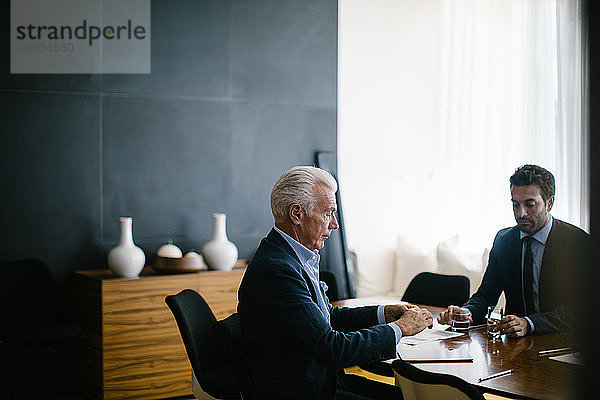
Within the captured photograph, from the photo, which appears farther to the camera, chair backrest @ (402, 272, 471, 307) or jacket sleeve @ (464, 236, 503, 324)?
chair backrest @ (402, 272, 471, 307)

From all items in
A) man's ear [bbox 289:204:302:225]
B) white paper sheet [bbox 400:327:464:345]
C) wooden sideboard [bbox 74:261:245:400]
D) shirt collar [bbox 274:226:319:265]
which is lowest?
wooden sideboard [bbox 74:261:245:400]

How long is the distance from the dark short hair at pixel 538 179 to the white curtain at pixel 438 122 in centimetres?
222

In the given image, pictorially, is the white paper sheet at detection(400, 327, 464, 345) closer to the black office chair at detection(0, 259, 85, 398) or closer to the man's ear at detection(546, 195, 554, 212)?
the man's ear at detection(546, 195, 554, 212)

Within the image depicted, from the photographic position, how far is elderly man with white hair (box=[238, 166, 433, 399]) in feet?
7.44

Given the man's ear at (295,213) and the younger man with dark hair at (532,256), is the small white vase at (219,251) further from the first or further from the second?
the man's ear at (295,213)

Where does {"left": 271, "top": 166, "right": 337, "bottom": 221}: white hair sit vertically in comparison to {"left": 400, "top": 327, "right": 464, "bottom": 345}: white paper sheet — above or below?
above

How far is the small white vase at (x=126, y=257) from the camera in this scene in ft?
15.7

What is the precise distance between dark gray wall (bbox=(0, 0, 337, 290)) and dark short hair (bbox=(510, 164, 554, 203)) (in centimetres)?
283

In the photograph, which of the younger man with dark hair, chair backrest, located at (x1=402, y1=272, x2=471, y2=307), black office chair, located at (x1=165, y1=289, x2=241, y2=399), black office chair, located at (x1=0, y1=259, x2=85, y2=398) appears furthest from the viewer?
black office chair, located at (x1=0, y1=259, x2=85, y2=398)

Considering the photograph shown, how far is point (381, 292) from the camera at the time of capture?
6.30m

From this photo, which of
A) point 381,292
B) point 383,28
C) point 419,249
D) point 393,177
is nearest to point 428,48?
point 383,28

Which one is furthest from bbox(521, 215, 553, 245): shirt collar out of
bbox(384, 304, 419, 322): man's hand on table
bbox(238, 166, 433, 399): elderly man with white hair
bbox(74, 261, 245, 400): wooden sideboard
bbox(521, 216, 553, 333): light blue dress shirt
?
bbox(74, 261, 245, 400): wooden sideboard

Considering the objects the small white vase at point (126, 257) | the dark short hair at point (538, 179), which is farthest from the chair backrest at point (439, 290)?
the small white vase at point (126, 257)

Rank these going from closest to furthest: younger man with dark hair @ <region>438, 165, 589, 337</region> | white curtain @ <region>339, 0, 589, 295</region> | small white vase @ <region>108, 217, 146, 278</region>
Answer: younger man with dark hair @ <region>438, 165, 589, 337</region>
small white vase @ <region>108, 217, 146, 278</region>
white curtain @ <region>339, 0, 589, 295</region>
